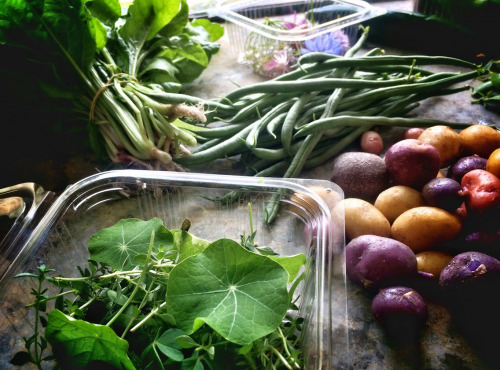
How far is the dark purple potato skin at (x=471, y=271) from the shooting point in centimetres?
68

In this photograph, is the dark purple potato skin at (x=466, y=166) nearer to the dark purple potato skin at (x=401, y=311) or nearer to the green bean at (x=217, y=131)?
the dark purple potato skin at (x=401, y=311)

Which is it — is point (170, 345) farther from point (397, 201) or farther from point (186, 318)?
point (397, 201)

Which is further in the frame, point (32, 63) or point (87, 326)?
point (32, 63)

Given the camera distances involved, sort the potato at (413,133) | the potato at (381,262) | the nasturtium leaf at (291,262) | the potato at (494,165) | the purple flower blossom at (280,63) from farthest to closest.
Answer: the purple flower blossom at (280,63), the potato at (413,133), the potato at (494,165), the potato at (381,262), the nasturtium leaf at (291,262)

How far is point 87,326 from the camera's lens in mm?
499

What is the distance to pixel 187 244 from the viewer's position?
0.65 metres

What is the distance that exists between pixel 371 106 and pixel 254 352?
80 cm

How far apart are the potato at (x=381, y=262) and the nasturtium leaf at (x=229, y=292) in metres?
0.25

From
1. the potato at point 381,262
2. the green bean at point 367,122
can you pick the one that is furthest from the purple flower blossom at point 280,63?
the potato at point 381,262

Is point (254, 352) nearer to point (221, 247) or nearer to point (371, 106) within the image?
point (221, 247)

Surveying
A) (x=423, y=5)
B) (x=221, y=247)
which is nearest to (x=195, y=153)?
(x=221, y=247)

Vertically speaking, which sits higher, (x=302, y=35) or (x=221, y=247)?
(x=302, y=35)

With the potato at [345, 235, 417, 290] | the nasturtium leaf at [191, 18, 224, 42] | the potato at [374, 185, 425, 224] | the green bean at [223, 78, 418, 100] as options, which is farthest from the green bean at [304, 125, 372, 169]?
the nasturtium leaf at [191, 18, 224, 42]

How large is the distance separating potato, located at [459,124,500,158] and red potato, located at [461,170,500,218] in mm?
164
